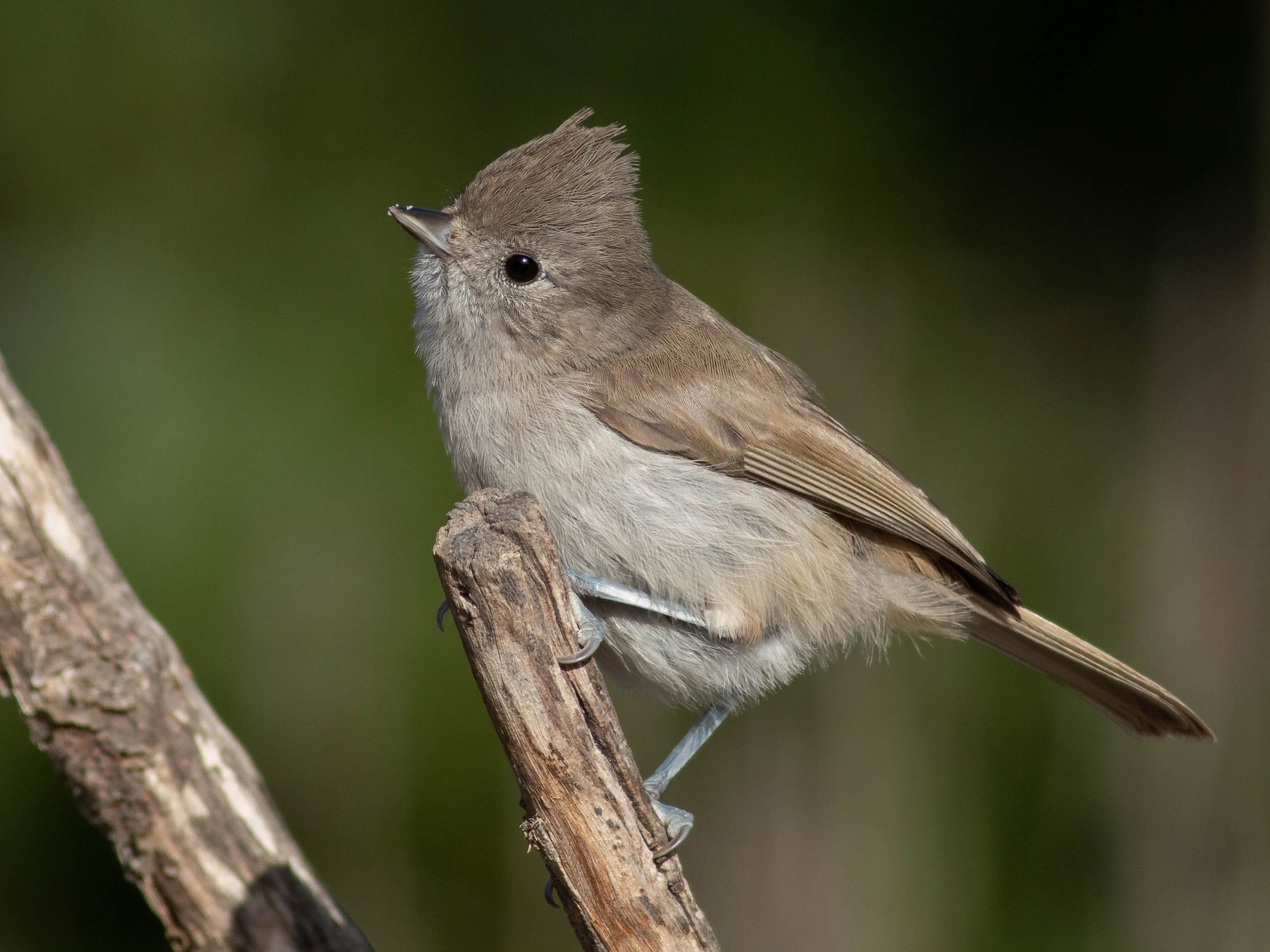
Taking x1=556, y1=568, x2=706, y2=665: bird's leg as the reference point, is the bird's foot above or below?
below

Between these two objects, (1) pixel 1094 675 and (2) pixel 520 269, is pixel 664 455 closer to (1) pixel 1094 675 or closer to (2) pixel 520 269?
(2) pixel 520 269

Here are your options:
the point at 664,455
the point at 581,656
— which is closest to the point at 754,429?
the point at 664,455

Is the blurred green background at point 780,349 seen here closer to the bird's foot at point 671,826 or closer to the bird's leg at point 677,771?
the bird's leg at point 677,771

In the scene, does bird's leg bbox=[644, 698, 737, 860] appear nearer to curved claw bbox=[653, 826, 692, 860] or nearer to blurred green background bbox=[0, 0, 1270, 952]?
curved claw bbox=[653, 826, 692, 860]

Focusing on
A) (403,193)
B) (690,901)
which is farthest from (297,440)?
(690,901)

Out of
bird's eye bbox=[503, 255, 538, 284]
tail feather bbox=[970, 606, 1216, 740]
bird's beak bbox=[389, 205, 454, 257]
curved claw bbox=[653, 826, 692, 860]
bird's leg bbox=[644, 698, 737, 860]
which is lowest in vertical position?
tail feather bbox=[970, 606, 1216, 740]

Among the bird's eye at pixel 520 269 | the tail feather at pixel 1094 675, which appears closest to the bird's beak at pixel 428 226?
the bird's eye at pixel 520 269

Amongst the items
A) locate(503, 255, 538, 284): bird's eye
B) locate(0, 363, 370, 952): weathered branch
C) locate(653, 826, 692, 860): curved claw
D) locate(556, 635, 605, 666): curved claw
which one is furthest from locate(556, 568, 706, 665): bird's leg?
locate(0, 363, 370, 952): weathered branch

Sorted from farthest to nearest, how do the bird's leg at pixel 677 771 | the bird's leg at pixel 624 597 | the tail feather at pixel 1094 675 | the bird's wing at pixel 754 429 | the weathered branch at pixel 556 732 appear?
the tail feather at pixel 1094 675 → the bird's wing at pixel 754 429 → the bird's leg at pixel 624 597 → the bird's leg at pixel 677 771 → the weathered branch at pixel 556 732
